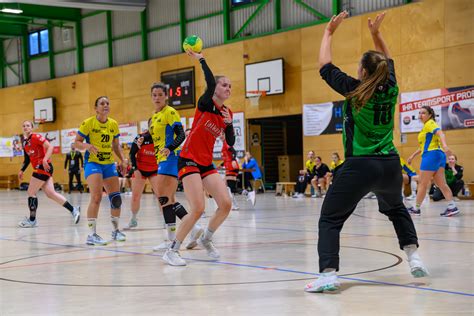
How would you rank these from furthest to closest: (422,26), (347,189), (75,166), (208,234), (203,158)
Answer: (75,166) → (422,26) → (208,234) → (203,158) → (347,189)

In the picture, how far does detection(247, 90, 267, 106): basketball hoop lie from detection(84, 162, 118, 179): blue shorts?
54.4ft

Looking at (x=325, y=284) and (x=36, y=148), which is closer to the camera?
(x=325, y=284)

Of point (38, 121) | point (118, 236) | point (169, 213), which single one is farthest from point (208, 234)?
point (38, 121)

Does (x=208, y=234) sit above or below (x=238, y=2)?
below

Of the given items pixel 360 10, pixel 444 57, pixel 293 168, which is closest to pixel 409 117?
pixel 444 57

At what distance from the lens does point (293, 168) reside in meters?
28.6

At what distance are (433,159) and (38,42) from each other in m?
29.8

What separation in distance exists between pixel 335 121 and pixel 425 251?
1590cm

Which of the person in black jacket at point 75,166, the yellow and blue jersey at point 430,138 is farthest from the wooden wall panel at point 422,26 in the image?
the person in black jacket at point 75,166

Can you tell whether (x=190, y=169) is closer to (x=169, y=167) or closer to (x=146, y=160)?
(x=169, y=167)

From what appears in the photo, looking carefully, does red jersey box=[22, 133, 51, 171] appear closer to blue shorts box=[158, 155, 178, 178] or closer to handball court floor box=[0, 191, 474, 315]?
handball court floor box=[0, 191, 474, 315]

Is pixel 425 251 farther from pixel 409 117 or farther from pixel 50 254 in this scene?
pixel 409 117

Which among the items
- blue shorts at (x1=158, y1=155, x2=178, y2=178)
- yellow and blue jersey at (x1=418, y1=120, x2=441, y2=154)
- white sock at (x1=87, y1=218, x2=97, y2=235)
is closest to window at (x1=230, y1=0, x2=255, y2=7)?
yellow and blue jersey at (x1=418, y1=120, x2=441, y2=154)

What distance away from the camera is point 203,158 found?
7012mm
